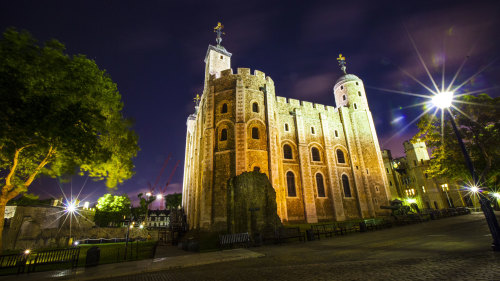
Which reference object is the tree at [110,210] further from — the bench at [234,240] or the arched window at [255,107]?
the bench at [234,240]

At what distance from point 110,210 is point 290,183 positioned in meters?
37.0

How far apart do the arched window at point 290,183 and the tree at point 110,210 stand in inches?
1400

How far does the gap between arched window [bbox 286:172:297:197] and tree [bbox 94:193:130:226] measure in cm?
3556

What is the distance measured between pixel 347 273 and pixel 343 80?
35.2m

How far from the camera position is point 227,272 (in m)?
6.83

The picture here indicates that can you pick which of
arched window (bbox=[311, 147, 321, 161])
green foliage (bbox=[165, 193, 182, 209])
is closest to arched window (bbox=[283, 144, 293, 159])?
arched window (bbox=[311, 147, 321, 161])

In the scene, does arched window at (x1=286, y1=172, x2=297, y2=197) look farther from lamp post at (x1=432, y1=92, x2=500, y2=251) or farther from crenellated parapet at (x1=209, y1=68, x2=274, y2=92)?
lamp post at (x1=432, y1=92, x2=500, y2=251)

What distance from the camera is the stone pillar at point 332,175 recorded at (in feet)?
82.3

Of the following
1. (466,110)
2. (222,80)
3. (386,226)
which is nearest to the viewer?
(386,226)

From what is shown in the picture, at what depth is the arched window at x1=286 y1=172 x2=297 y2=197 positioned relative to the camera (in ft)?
78.7

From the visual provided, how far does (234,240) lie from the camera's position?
497 inches

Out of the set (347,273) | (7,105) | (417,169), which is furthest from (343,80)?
(7,105)

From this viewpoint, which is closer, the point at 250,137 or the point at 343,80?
the point at 250,137

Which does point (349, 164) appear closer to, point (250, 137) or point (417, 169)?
point (250, 137)
